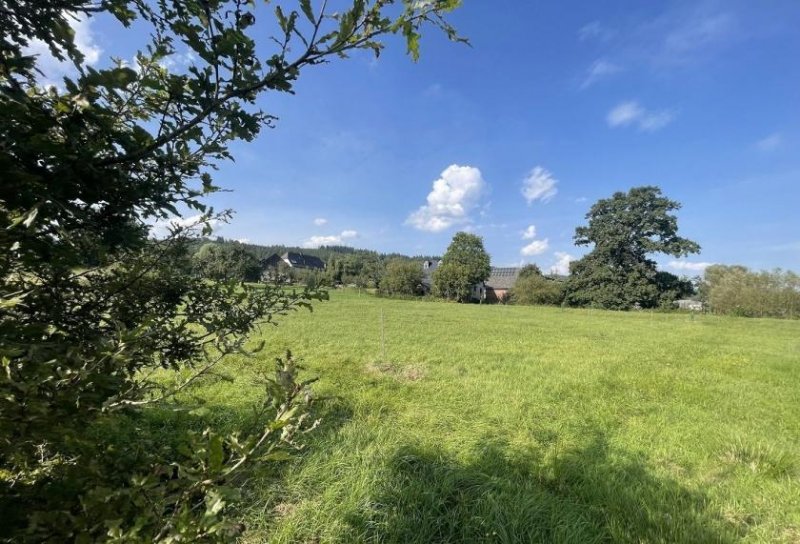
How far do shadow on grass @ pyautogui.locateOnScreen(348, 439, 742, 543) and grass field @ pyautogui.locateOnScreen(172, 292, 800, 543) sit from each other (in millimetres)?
16

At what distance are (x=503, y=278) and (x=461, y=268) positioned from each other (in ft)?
79.4

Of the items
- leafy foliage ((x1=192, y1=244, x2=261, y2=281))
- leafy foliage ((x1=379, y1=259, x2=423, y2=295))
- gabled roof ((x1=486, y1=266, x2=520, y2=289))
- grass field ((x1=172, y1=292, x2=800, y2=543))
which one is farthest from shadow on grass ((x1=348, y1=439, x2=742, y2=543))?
gabled roof ((x1=486, y1=266, x2=520, y2=289))

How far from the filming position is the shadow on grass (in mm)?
3266

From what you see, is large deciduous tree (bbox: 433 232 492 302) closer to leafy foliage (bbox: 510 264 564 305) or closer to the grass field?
leafy foliage (bbox: 510 264 564 305)

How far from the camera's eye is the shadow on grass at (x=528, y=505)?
129 inches

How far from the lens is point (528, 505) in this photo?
141 inches

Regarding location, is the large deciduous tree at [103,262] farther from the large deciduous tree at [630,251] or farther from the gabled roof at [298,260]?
the gabled roof at [298,260]

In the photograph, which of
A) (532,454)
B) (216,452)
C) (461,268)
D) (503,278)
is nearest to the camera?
(216,452)

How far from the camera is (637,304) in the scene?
143 feet

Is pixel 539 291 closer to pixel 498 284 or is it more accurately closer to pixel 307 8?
pixel 498 284

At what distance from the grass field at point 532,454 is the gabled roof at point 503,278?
63.2m

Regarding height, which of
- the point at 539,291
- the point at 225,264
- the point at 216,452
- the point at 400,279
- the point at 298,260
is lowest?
the point at 216,452

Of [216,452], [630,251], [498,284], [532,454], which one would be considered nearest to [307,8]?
[216,452]

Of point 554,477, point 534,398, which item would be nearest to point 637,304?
point 534,398
